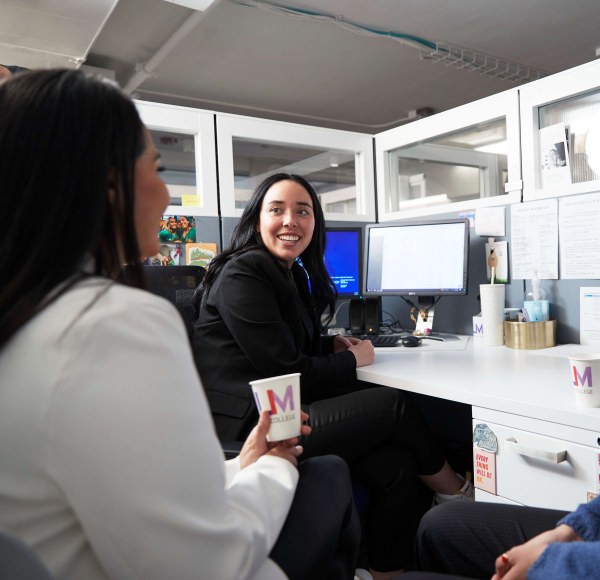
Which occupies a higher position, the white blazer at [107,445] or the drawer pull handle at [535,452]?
the white blazer at [107,445]

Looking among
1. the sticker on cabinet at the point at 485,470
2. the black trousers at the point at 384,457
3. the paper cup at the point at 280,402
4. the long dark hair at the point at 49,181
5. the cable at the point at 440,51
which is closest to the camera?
the long dark hair at the point at 49,181

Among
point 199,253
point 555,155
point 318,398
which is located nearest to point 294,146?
point 199,253

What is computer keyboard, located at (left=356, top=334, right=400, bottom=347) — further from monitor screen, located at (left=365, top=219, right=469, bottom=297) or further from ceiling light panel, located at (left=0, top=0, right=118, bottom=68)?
ceiling light panel, located at (left=0, top=0, right=118, bottom=68)

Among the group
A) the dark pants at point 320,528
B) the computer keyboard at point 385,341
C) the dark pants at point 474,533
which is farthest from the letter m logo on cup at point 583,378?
the computer keyboard at point 385,341

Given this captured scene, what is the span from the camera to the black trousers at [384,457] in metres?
1.26

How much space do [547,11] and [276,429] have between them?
4.04 meters

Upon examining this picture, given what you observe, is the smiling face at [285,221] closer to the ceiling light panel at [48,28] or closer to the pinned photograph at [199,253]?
the pinned photograph at [199,253]

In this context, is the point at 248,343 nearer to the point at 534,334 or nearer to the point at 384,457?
the point at 384,457

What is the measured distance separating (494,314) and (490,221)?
0.36 m

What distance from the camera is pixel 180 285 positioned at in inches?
61.2

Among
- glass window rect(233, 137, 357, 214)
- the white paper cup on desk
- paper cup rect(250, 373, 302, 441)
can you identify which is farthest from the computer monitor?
glass window rect(233, 137, 357, 214)

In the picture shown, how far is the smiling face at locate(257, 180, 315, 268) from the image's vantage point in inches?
63.7

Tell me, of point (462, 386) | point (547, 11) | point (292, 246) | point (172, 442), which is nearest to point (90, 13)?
point (292, 246)

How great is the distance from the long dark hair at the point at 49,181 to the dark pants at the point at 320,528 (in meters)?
0.46
